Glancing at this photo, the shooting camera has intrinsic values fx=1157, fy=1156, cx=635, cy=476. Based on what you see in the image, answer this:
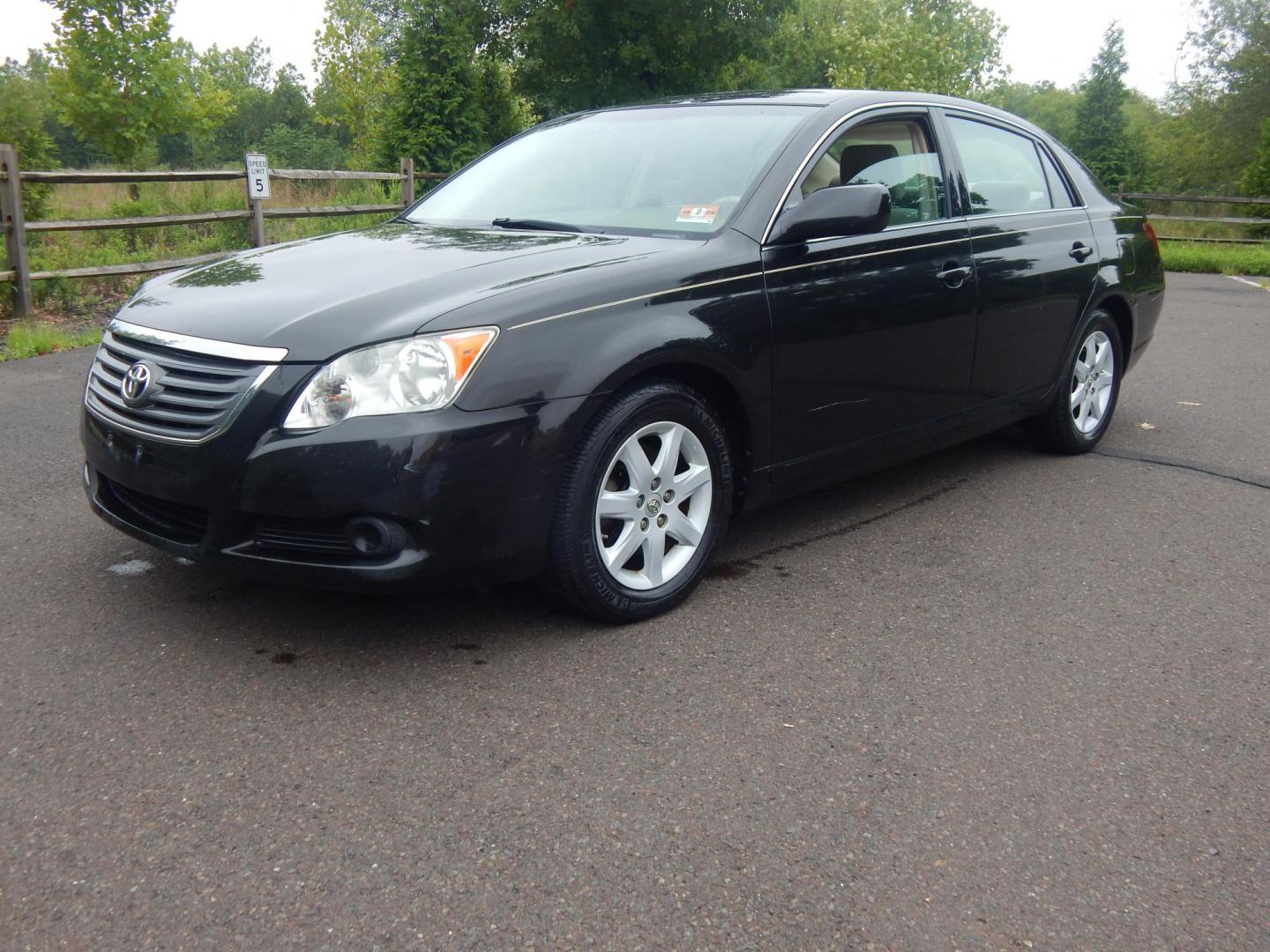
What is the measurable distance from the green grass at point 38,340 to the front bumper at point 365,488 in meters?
5.62

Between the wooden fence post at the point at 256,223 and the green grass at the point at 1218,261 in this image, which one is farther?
the green grass at the point at 1218,261

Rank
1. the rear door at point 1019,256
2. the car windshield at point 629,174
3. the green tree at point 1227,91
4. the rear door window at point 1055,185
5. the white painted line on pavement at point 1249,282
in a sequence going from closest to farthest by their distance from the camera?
1. the car windshield at point 629,174
2. the rear door at point 1019,256
3. the rear door window at point 1055,185
4. the white painted line on pavement at point 1249,282
5. the green tree at point 1227,91

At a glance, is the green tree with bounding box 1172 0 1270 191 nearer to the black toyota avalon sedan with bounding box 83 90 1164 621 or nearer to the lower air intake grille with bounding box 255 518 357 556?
the black toyota avalon sedan with bounding box 83 90 1164 621

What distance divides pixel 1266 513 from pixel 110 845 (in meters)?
4.52

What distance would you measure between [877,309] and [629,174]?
1.02 metres

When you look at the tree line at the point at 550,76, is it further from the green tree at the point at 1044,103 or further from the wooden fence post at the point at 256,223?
the green tree at the point at 1044,103

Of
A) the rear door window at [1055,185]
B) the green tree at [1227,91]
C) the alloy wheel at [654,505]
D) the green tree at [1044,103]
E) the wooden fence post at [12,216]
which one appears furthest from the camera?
the green tree at [1044,103]

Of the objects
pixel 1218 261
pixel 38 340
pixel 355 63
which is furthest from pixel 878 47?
pixel 38 340

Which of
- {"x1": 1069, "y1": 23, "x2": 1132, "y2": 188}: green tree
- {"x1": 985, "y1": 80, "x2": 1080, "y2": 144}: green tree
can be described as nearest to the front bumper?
{"x1": 1069, "y1": 23, "x2": 1132, "y2": 188}: green tree

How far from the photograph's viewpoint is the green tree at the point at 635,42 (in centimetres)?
3375

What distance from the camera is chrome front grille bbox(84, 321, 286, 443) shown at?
300 centimetres

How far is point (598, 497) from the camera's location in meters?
3.31

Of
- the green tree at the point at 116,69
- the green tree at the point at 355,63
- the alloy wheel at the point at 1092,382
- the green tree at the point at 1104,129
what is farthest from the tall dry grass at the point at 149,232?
the green tree at the point at 1104,129

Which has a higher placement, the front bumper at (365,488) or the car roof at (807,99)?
the car roof at (807,99)
